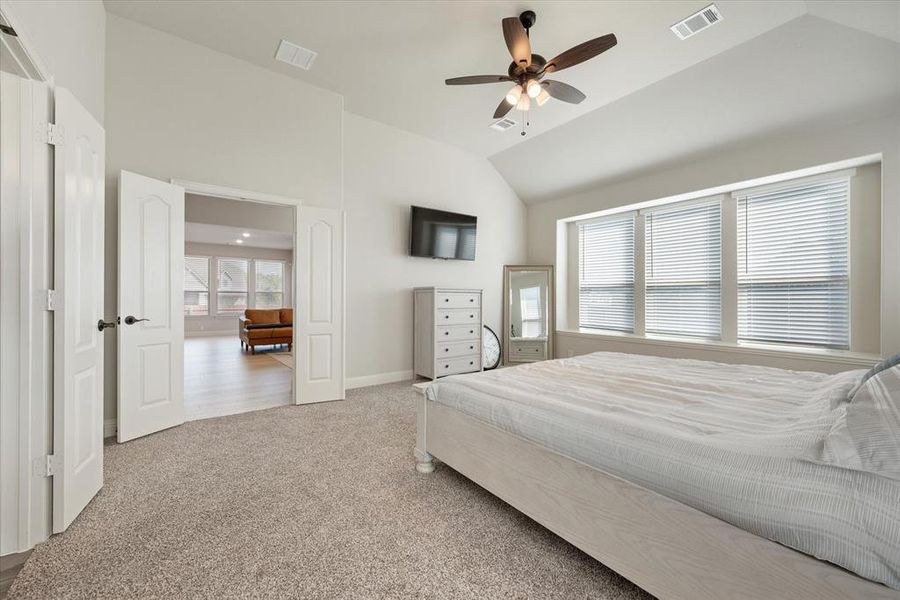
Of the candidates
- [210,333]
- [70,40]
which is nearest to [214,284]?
[210,333]

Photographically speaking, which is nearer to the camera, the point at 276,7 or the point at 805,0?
the point at 805,0

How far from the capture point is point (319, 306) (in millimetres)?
3824

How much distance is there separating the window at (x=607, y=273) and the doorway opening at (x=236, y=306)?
4.17 meters

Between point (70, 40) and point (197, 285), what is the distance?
9471 mm

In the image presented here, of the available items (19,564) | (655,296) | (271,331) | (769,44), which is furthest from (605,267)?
(271,331)

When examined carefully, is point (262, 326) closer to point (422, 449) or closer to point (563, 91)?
point (422, 449)

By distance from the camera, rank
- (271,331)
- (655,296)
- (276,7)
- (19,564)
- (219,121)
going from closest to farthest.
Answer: (19,564) < (276,7) < (219,121) < (655,296) < (271,331)

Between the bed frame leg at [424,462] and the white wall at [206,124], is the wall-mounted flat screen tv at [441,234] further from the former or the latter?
the bed frame leg at [424,462]

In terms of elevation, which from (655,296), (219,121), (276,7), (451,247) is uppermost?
(276,7)

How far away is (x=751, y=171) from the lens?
12.1 feet

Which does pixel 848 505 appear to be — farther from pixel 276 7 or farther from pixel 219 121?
pixel 219 121

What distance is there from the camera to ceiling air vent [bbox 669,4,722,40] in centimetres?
264

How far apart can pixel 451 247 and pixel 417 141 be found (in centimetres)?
150

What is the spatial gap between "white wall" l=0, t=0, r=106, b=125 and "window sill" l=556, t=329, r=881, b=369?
548 centimetres
